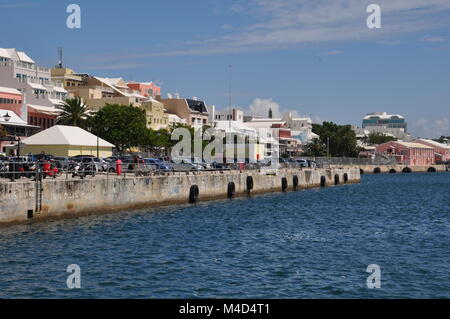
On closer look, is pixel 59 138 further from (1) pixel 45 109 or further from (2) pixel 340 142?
(2) pixel 340 142

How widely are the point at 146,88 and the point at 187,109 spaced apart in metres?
14.8

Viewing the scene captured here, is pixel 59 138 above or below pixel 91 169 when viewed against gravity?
above

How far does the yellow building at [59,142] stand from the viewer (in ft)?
193

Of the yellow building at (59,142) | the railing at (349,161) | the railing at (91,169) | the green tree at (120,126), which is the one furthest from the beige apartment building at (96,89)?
the yellow building at (59,142)

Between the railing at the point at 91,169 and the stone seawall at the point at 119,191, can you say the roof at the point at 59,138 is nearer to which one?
the railing at the point at 91,169

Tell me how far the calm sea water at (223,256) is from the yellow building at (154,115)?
79.0 metres

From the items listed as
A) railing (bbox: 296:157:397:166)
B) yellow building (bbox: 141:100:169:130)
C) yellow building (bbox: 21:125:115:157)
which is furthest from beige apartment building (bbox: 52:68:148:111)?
yellow building (bbox: 21:125:115:157)

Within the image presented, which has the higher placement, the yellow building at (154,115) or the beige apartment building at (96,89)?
the beige apartment building at (96,89)

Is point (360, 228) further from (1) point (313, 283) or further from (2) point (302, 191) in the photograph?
(2) point (302, 191)

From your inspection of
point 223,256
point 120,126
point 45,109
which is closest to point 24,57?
point 45,109

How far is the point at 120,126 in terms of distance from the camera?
3792 inches

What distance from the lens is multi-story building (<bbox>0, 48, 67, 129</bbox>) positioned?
311ft
